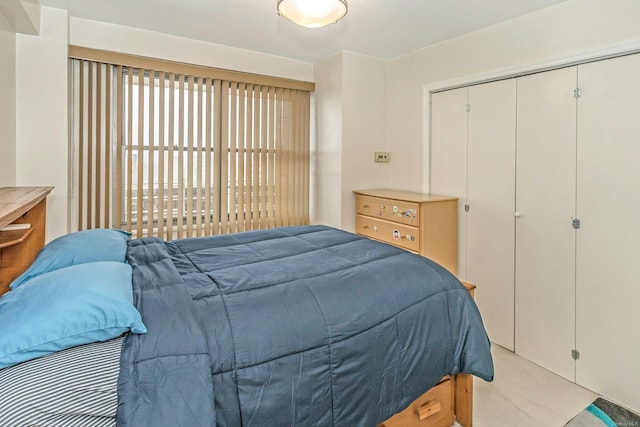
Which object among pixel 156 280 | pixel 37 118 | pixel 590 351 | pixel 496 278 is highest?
pixel 37 118

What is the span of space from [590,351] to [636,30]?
2029mm

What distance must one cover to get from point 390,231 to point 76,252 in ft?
8.07

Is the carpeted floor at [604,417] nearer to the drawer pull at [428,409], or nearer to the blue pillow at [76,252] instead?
the drawer pull at [428,409]

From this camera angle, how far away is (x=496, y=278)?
2.96m

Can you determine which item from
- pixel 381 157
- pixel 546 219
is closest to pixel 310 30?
pixel 381 157

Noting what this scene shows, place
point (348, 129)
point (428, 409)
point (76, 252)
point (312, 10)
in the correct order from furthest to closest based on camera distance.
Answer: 1. point (348, 129)
2. point (312, 10)
3. point (428, 409)
4. point (76, 252)

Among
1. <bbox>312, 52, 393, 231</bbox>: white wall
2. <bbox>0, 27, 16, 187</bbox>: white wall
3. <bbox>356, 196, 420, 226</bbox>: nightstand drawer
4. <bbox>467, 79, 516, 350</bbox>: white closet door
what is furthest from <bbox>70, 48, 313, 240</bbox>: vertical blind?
<bbox>467, 79, 516, 350</bbox>: white closet door

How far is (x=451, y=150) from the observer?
129 inches

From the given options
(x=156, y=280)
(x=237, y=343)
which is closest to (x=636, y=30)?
(x=237, y=343)

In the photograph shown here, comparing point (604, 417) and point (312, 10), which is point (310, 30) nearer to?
point (312, 10)

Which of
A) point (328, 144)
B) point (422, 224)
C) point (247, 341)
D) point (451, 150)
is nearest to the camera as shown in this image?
point (247, 341)

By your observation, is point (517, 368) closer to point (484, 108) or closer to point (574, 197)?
point (574, 197)

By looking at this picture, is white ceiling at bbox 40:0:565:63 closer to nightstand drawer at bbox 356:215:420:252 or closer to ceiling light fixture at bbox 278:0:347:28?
ceiling light fixture at bbox 278:0:347:28

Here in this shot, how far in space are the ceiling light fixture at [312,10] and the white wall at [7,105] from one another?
1.79 metres
